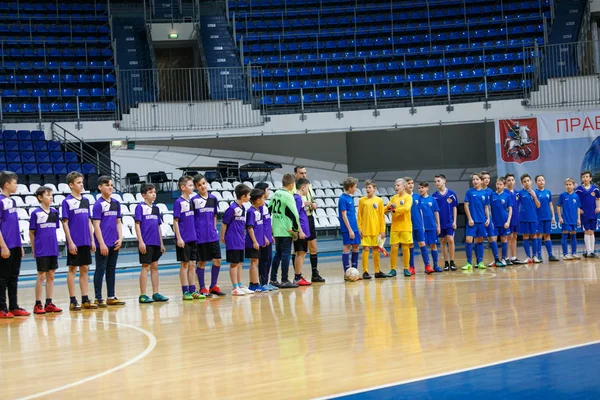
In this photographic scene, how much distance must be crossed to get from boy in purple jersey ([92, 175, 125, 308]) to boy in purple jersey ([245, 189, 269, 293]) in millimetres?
1784

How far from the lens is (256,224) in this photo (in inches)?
434

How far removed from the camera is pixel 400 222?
12812mm

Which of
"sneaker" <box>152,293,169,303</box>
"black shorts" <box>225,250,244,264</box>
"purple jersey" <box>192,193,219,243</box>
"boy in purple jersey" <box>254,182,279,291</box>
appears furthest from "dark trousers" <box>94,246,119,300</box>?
"boy in purple jersey" <box>254,182,279,291</box>

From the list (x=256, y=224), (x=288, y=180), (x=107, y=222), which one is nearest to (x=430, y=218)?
(x=288, y=180)

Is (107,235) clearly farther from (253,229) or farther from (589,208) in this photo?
(589,208)

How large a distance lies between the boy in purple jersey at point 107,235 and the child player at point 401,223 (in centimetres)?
453

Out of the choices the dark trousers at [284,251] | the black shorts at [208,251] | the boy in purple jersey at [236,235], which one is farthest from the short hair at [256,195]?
the dark trousers at [284,251]

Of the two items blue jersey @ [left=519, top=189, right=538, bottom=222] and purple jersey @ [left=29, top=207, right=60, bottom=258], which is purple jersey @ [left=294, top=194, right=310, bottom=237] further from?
blue jersey @ [left=519, top=189, right=538, bottom=222]

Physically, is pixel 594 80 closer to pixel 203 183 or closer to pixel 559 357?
pixel 203 183

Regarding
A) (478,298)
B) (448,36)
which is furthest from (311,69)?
(478,298)

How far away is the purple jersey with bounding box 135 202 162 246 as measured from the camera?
1040 centimetres

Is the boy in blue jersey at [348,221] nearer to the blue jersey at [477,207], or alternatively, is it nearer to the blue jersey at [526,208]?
the blue jersey at [477,207]

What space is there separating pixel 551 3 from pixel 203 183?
1938 cm

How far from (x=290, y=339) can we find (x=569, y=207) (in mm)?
9879
